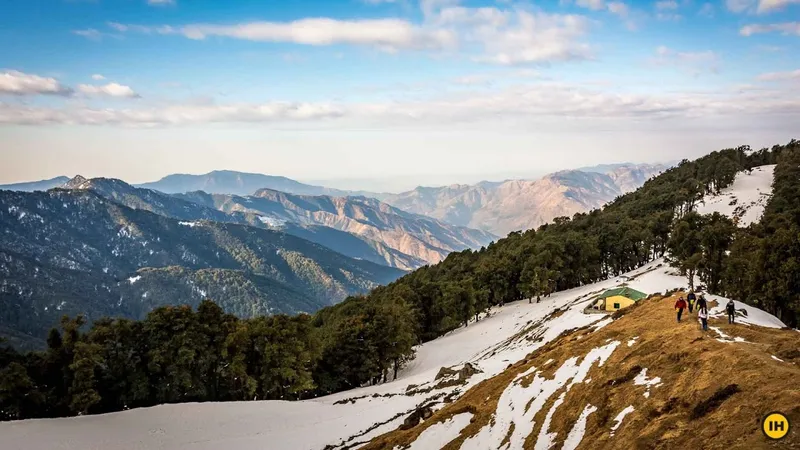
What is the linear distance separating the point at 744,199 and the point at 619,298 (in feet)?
343

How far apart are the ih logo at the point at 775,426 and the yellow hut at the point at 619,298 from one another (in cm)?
5793

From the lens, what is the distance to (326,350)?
82.6 m

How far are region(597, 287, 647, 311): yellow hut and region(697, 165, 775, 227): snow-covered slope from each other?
7234 centimetres

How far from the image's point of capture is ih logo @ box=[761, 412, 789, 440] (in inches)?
643

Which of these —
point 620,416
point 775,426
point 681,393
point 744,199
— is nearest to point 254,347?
point 620,416

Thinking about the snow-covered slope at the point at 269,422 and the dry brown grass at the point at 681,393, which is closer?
the dry brown grass at the point at 681,393

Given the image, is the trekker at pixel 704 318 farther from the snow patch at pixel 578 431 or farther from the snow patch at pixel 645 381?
the snow patch at pixel 578 431

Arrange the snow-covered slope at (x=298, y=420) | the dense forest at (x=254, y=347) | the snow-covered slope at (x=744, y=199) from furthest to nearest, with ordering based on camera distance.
A: the snow-covered slope at (x=744, y=199)
the dense forest at (x=254, y=347)
the snow-covered slope at (x=298, y=420)

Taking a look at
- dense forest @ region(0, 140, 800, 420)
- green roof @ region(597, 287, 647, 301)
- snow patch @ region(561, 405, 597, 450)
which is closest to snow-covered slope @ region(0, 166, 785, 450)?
dense forest @ region(0, 140, 800, 420)

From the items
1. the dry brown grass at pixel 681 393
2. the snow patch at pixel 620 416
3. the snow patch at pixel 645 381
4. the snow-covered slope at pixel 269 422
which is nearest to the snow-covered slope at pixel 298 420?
the snow-covered slope at pixel 269 422

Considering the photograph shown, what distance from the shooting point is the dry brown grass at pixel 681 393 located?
18.3 meters

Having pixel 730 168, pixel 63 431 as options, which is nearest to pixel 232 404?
pixel 63 431

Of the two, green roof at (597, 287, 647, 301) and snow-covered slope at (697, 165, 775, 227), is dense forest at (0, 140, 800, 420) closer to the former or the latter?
green roof at (597, 287, 647, 301)

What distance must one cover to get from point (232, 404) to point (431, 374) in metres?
28.3
